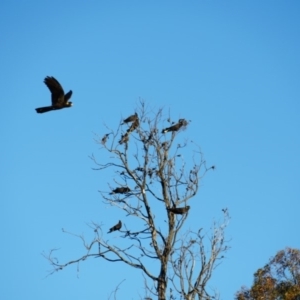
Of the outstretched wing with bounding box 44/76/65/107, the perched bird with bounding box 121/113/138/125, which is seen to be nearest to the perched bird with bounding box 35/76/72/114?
the outstretched wing with bounding box 44/76/65/107

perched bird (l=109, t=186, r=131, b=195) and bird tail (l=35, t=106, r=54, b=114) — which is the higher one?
bird tail (l=35, t=106, r=54, b=114)

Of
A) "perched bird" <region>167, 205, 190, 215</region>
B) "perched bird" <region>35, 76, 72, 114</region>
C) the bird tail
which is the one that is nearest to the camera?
"perched bird" <region>167, 205, 190, 215</region>

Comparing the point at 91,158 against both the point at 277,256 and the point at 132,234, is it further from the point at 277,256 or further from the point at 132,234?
the point at 277,256

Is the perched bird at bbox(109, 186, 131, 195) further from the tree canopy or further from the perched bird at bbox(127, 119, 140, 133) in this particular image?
the tree canopy

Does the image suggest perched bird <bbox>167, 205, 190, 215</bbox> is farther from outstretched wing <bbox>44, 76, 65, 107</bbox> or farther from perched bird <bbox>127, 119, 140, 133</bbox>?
outstretched wing <bbox>44, 76, 65, 107</bbox>

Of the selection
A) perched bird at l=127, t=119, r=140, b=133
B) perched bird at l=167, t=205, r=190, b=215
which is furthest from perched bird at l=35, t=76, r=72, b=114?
perched bird at l=167, t=205, r=190, b=215

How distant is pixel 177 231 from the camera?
26.5ft

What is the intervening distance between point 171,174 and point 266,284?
40.8ft

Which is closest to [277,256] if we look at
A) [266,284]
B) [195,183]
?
[266,284]

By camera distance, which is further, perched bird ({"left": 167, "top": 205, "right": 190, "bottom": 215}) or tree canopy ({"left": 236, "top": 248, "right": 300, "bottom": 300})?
→ tree canopy ({"left": 236, "top": 248, "right": 300, "bottom": 300})

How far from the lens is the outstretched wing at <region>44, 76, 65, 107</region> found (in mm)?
9469

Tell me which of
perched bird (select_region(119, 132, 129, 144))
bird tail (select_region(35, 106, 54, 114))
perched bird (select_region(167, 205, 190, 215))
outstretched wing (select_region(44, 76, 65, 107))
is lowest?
perched bird (select_region(167, 205, 190, 215))

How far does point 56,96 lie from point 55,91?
138 millimetres

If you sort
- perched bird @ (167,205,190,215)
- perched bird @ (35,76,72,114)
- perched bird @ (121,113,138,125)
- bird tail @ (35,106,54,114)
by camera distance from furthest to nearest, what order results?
bird tail @ (35,106,54,114), perched bird @ (121,113,138,125), perched bird @ (35,76,72,114), perched bird @ (167,205,190,215)
